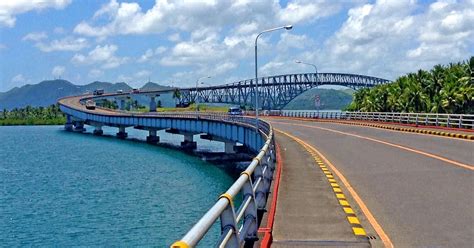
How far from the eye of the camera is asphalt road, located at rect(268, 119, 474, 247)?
1092 cm

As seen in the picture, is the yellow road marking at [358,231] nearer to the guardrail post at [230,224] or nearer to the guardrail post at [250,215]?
the guardrail post at [250,215]

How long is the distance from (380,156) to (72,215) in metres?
15.8

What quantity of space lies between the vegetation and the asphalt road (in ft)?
107

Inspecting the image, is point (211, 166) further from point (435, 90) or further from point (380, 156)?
point (380, 156)

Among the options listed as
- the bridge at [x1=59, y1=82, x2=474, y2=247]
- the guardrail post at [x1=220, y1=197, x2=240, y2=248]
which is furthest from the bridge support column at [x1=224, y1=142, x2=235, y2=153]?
the guardrail post at [x1=220, y1=197, x2=240, y2=248]

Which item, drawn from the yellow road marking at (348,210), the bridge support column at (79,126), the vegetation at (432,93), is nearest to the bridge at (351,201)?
the yellow road marking at (348,210)

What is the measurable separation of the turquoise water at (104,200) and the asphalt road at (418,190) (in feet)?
23.6

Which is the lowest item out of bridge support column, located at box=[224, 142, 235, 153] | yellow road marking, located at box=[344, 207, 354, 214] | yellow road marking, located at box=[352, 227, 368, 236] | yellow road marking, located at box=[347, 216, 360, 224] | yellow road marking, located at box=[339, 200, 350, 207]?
bridge support column, located at box=[224, 142, 235, 153]

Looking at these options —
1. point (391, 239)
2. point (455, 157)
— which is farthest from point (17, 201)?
point (391, 239)

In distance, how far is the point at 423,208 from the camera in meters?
13.4

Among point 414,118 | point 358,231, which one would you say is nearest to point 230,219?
point 358,231

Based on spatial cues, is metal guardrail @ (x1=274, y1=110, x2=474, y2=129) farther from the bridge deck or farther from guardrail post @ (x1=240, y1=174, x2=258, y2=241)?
guardrail post @ (x1=240, y1=174, x2=258, y2=241)

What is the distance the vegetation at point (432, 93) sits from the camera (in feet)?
198

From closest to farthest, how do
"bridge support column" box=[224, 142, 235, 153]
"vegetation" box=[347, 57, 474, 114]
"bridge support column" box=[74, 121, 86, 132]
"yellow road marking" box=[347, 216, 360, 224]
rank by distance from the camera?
"yellow road marking" box=[347, 216, 360, 224]
"vegetation" box=[347, 57, 474, 114]
"bridge support column" box=[224, 142, 235, 153]
"bridge support column" box=[74, 121, 86, 132]
